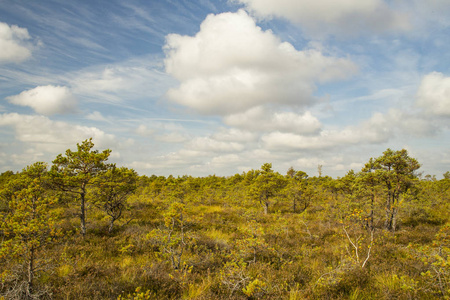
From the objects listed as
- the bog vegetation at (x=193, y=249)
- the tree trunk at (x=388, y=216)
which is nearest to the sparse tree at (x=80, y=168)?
the bog vegetation at (x=193, y=249)

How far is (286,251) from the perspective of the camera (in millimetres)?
9422

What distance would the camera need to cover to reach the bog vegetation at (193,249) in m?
5.23

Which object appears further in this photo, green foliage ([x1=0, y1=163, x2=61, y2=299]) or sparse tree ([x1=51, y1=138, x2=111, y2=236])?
sparse tree ([x1=51, y1=138, x2=111, y2=236])

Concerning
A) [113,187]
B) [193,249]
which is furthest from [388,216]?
[113,187]

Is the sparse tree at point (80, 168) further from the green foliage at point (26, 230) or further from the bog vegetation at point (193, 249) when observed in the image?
the green foliage at point (26, 230)

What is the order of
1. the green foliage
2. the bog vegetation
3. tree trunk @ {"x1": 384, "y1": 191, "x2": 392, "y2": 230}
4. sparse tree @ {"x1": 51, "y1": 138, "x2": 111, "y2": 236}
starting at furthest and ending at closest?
tree trunk @ {"x1": 384, "y1": 191, "x2": 392, "y2": 230}
sparse tree @ {"x1": 51, "y1": 138, "x2": 111, "y2": 236}
the bog vegetation
the green foliage

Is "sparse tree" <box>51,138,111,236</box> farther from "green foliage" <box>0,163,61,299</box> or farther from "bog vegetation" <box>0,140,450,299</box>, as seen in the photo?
"green foliage" <box>0,163,61,299</box>

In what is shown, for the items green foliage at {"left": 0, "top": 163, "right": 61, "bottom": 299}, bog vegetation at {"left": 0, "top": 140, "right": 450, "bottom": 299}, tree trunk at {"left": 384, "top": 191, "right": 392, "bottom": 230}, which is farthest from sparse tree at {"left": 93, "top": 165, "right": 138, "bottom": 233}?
tree trunk at {"left": 384, "top": 191, "right": 392, "bottom": 230}

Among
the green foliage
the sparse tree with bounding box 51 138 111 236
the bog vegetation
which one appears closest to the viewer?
the green foliage

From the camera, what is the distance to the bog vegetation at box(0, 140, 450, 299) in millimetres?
5234

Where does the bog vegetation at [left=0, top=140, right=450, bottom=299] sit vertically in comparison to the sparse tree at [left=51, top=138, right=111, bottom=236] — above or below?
below

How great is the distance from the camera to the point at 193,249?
32.6 ft

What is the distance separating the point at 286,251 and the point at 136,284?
6407mm

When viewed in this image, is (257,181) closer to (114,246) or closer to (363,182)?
(363,182)
